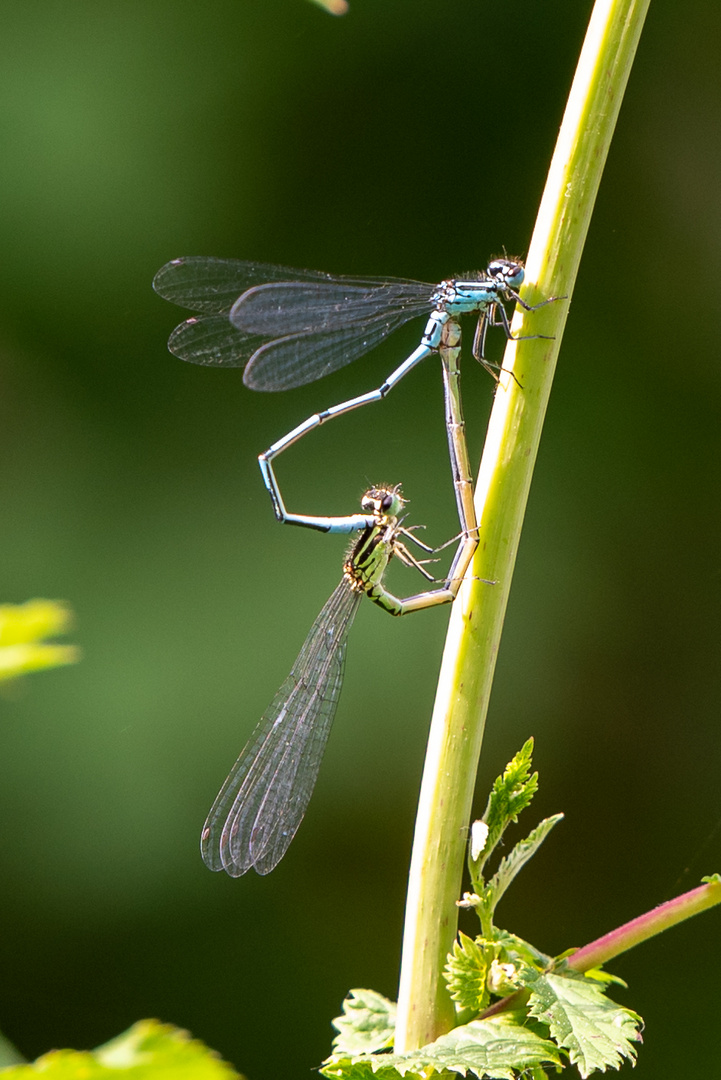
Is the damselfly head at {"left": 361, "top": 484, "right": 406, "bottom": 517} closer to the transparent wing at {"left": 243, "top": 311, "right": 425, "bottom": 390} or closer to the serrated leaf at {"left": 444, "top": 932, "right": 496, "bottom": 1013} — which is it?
the transparent wing at {"left": 243, "top": 311, "right": 425, "bottom": 390}

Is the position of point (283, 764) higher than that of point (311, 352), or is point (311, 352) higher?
point (311, 352)

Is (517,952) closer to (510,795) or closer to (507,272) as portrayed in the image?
(510,795)

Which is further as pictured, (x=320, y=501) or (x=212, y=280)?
(x=320, y=501)

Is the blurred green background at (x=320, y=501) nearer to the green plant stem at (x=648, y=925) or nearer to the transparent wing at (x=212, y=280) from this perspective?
the transparent wing at (x=212, y=280)

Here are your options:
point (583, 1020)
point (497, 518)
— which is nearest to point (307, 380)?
point (497, 518)

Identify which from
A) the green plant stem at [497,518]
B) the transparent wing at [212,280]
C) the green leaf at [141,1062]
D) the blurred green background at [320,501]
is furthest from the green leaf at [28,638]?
the blurred green background at [320,501]

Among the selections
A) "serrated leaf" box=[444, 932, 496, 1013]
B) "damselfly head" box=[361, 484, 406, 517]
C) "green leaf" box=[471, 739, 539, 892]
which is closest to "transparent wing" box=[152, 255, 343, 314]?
"damselfly head" box=[361, 484, 406, 517]
